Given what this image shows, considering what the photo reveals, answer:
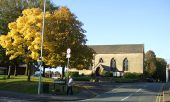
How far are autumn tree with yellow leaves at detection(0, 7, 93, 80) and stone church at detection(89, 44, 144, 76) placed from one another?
184ft

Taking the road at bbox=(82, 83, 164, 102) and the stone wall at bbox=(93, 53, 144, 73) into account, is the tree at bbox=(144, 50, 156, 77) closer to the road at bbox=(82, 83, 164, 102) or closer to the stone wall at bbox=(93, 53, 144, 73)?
the stone wall at bbox=(93, 53, 144, 73)

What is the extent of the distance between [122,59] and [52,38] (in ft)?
217

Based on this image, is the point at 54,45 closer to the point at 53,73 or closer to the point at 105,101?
the point at 105,101

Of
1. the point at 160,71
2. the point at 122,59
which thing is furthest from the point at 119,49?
the point at 160,71

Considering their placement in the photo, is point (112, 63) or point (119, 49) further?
point (119, 49)

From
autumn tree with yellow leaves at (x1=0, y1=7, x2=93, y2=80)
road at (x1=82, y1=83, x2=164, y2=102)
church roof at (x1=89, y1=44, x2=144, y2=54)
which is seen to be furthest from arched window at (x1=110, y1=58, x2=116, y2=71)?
road at (x1=82, y1=83, x2=164, y2=102)

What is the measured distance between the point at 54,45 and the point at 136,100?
14.7 metres

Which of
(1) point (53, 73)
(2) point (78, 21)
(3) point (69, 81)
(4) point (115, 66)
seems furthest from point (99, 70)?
(3) point (69, 81)

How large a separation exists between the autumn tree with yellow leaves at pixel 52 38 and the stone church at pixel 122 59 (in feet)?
184

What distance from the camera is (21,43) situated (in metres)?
47.7

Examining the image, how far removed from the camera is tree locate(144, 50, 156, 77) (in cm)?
11244

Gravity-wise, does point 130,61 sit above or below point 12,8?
below

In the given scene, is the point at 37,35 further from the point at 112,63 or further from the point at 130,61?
the point at 112,63

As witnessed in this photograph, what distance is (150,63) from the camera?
114500 millimetres
